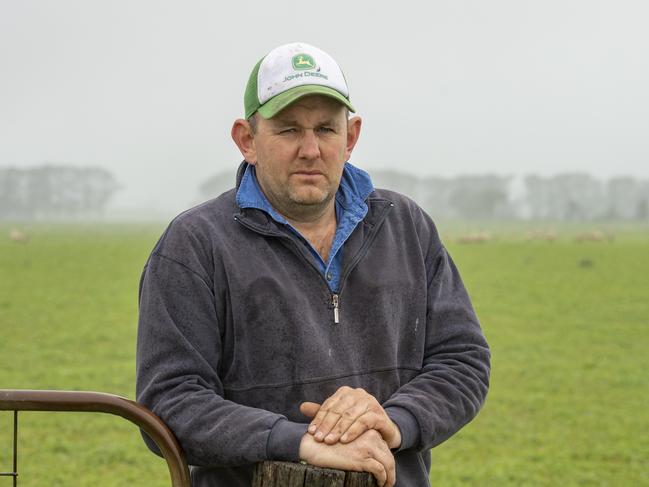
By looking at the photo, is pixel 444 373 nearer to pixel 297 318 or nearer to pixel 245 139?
pixel 297 318

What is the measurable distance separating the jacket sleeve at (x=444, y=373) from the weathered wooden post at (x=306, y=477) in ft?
0.88

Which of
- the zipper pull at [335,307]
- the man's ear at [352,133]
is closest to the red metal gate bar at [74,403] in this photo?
the zipper pull at [335,307]

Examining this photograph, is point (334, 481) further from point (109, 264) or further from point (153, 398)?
point (109, 264)

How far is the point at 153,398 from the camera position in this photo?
6.82ft

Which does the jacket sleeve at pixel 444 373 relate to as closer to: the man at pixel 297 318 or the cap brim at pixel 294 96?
the man at pixel 297 318

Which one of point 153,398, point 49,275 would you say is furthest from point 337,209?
point 49,275

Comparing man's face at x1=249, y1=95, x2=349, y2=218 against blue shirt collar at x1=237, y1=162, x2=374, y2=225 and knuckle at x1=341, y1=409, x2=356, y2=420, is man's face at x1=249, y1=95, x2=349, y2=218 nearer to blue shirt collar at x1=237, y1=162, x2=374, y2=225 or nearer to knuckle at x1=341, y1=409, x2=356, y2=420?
blue shirt collar at x1=237, y1=162, x2=374, y2=225

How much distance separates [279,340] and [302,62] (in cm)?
74

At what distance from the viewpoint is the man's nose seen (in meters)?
2.21

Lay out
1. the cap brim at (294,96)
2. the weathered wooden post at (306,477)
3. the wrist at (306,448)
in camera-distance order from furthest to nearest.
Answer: the cap brim at (294,96)
the wrist at (306,448)
the weathered wooden post at (306,477)

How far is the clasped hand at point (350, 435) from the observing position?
75.6 inches

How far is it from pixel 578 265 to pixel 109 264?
62.9 ft

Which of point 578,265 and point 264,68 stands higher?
point 578,265

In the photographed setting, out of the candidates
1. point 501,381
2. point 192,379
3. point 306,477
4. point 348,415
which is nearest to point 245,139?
point 192,379
